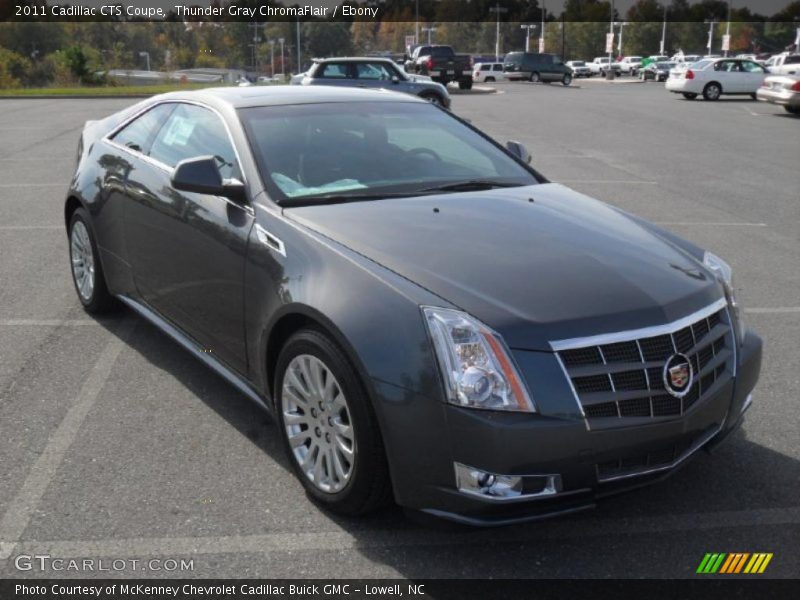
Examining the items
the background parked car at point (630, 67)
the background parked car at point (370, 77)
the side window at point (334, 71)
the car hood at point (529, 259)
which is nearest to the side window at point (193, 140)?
the car hood at point (529, 259)

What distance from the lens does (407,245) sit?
373cm

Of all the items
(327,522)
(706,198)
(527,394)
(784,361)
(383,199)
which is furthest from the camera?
(706,198)

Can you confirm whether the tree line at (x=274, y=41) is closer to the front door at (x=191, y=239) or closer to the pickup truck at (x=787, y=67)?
the pickup truck at (x=787, y=67)

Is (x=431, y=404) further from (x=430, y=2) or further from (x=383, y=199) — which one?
(x=430, y=2)

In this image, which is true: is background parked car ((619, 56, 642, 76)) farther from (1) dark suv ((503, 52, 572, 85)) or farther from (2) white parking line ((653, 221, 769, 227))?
(2) white parking line ((653, 221, 769, 227))

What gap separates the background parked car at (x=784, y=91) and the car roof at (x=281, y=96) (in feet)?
76.3

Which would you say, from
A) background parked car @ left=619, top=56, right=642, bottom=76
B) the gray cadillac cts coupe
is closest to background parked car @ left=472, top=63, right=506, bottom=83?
background parked car @ left=619, top=56, right=642, bottom=76

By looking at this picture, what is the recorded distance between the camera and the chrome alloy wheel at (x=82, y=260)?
6.11 meters

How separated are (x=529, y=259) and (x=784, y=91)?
2530cm

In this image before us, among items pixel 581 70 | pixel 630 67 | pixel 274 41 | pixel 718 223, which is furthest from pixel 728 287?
pixel 630 67

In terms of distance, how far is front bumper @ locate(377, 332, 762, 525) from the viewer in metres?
3.10

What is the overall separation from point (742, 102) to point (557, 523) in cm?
3297

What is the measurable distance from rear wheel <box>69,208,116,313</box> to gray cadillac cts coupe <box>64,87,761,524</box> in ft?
3.09

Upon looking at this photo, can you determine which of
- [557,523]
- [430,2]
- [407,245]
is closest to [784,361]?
[557,523]
